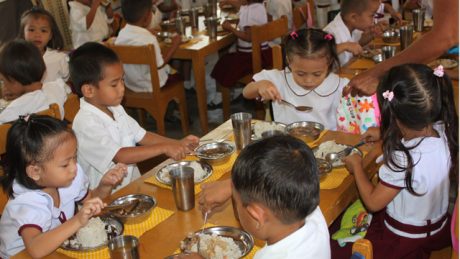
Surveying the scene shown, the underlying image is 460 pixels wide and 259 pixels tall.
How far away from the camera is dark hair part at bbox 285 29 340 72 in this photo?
2.58 metres

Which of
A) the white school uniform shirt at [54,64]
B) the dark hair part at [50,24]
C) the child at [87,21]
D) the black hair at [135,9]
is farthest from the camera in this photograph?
the child at [87,21]

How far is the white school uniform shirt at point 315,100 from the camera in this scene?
8.96ft

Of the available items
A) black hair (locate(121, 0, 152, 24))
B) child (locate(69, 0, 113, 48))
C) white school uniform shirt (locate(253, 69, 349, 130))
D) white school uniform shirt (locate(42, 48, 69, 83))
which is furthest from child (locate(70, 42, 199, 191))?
child (locate(69, 0, 113, 48))

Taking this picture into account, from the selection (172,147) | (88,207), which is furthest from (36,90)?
(88,207)

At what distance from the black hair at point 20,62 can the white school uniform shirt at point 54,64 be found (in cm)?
86

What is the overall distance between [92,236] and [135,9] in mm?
3102

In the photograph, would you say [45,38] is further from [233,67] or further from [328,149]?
[328,149]

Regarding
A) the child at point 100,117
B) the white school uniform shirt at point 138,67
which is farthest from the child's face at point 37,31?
the child at point 100,117

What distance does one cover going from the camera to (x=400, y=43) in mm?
3803

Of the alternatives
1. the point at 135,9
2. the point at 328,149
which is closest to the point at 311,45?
the point at 328,149

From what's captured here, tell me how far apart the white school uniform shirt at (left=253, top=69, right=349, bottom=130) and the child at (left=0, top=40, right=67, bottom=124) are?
50.8 inches

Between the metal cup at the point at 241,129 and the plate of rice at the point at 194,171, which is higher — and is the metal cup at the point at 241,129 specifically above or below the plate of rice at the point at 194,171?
above

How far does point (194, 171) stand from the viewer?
1.92m

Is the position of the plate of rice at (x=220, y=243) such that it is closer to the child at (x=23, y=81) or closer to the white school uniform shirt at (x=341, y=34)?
the child at (x=23, y=81)
